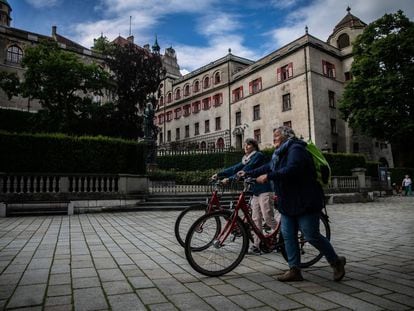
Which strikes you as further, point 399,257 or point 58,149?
point 58,149

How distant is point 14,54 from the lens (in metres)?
41.3

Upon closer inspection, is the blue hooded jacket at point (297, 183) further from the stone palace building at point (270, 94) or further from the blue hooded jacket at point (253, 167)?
the stone palace building at point (270, 94)

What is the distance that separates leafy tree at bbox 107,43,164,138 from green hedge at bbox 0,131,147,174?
1891 centimetres

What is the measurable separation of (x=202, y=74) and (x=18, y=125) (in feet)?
86.7

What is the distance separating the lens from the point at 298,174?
3656mm

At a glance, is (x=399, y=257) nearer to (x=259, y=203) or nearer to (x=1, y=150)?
(x=259, y=203)

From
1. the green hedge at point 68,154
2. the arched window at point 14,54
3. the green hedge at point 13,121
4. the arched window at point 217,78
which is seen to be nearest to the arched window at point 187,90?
the arched window at point 217,78

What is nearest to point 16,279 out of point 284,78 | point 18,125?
point 284,78

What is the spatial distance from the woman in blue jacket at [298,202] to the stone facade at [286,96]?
24.0m

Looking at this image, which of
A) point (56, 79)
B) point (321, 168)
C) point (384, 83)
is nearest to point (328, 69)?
point (384, 83)

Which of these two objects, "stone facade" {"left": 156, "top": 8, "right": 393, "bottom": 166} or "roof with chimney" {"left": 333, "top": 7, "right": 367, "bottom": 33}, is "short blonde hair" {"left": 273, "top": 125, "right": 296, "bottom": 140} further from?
"roof with chimney" {"left": 333, "top": 7, "right": 367, "bottom": 33}

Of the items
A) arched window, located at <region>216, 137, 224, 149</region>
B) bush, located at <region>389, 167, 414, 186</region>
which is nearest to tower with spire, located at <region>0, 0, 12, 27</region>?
arched window, located at <region>216, 137, 224, 149</region>

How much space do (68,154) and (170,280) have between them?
35.9ft

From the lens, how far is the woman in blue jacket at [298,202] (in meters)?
3.64
